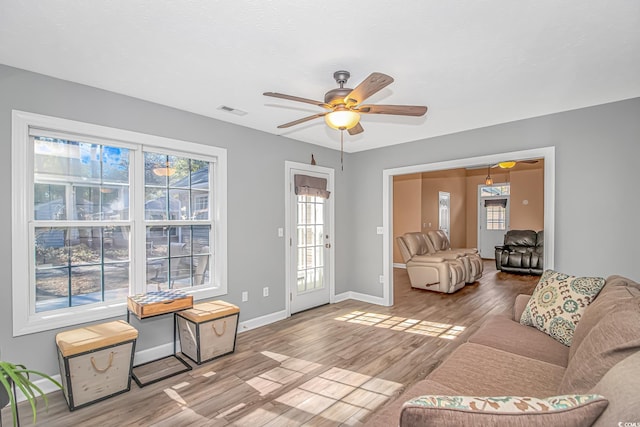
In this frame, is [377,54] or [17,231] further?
[17,231]

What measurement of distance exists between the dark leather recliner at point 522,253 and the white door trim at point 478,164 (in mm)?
4303

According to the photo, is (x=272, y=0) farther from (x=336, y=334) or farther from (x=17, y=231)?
(x=336, y=334)

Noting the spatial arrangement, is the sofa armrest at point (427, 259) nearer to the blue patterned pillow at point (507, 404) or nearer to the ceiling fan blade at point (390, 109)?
the ceiling fan blade at point (390, 109)

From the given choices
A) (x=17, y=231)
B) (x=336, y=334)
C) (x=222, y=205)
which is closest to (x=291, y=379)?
(x=336, y=334)

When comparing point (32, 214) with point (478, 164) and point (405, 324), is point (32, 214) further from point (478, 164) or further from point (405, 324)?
point (478, 164)

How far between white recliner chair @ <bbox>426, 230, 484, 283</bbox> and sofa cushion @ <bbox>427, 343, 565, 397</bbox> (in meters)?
4.76

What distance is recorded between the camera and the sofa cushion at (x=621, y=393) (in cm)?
77

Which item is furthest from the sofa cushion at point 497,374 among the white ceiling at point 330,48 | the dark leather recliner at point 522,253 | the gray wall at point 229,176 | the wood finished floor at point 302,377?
the dark leather recliner at point 522,253

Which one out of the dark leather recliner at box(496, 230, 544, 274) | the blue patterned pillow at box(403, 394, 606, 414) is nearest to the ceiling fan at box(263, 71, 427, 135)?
the blue patterned pillow at box(403, 394, 606, 414)

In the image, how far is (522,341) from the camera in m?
2.22

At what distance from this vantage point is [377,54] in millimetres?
2311

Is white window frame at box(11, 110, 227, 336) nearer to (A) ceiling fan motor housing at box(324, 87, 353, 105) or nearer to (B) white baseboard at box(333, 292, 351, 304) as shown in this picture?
(A) ceiling fan motor housing at box(324, 87, 353, 105)

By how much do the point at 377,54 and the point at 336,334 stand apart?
3.05 m

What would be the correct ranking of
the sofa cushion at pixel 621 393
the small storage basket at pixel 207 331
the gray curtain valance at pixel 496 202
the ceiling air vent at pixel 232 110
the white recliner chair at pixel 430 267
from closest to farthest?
the sofa cushion at pixel 621 393
the small storage basket at pixel 207 331
the ceiling air vent at pixel 232 110
the white recliner chair at pixel 430 267
the gray curtain valance at pixel 496 202
